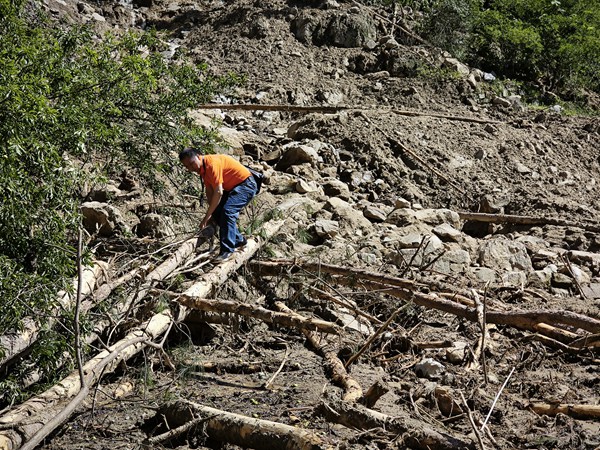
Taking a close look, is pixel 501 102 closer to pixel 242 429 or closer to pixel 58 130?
pixel 58 130

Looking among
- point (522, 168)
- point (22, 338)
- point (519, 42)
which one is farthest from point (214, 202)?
point (519, 42)

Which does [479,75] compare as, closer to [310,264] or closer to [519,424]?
[310,264]

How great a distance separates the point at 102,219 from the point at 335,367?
11.0 ft

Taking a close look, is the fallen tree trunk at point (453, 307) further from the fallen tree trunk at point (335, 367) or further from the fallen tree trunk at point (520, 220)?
the fallen tree trunk at point (520, 220)

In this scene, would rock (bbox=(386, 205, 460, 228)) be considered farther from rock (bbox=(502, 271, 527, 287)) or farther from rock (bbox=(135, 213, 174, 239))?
rock (bbox=(135, 213, 174, 239))

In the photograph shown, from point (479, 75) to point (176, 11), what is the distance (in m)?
8.20

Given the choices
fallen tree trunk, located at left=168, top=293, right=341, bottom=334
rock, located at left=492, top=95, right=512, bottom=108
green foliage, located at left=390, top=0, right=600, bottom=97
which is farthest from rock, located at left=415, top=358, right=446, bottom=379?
green foliage, located at left=390, top=0, right=600, bottom=97

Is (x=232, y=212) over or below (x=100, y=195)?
over

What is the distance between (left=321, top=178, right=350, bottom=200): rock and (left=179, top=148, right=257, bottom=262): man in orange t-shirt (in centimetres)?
277

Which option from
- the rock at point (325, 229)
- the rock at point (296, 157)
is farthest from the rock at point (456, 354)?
the rock at point (296, 157)

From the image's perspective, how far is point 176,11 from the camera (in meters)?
18.8

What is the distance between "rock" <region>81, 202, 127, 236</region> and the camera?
7.60m

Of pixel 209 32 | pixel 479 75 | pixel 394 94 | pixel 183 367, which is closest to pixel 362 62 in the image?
pixel 394 94

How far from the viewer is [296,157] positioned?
33.6ft
